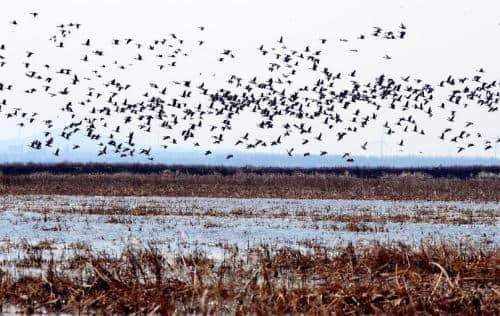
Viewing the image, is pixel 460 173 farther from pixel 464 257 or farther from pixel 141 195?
pixel 464 257

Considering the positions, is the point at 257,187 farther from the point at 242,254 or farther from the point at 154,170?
the point at 242,254

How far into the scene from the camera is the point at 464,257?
13.7 m

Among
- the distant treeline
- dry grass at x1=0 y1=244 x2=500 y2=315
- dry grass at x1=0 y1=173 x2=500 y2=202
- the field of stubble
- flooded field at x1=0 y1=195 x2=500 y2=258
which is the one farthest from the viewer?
the distant treeline

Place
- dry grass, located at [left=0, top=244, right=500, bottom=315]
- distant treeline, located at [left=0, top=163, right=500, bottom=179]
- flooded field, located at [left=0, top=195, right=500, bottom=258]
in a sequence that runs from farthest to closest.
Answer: distant treeline, located at [left=0, top=163, right=500, bottom=179] < flooded field, located at [left=0, top=195, right=500, bottom=258] < dry grass, located at [left=0, top=244, right=500, bottom=315]

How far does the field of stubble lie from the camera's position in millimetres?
10312

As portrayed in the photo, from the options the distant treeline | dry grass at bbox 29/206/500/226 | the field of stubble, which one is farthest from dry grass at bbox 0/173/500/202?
the distant treeline

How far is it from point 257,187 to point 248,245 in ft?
95.9

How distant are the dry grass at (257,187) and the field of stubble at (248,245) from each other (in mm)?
111

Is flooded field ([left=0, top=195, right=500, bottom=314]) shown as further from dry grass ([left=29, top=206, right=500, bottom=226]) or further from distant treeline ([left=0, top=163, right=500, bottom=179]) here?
distant treeline ([left=0, top=163, right=500, bottom=179])

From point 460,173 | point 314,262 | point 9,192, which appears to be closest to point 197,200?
point 9,192

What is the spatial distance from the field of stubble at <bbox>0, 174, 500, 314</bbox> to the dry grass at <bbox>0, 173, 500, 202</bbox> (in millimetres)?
111

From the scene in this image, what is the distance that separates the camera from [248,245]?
54.4 ft

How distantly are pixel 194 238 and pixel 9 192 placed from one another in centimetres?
2355

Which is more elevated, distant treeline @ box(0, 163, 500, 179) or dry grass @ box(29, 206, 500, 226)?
distant treeline @ box(0, 163, 500, 179)
